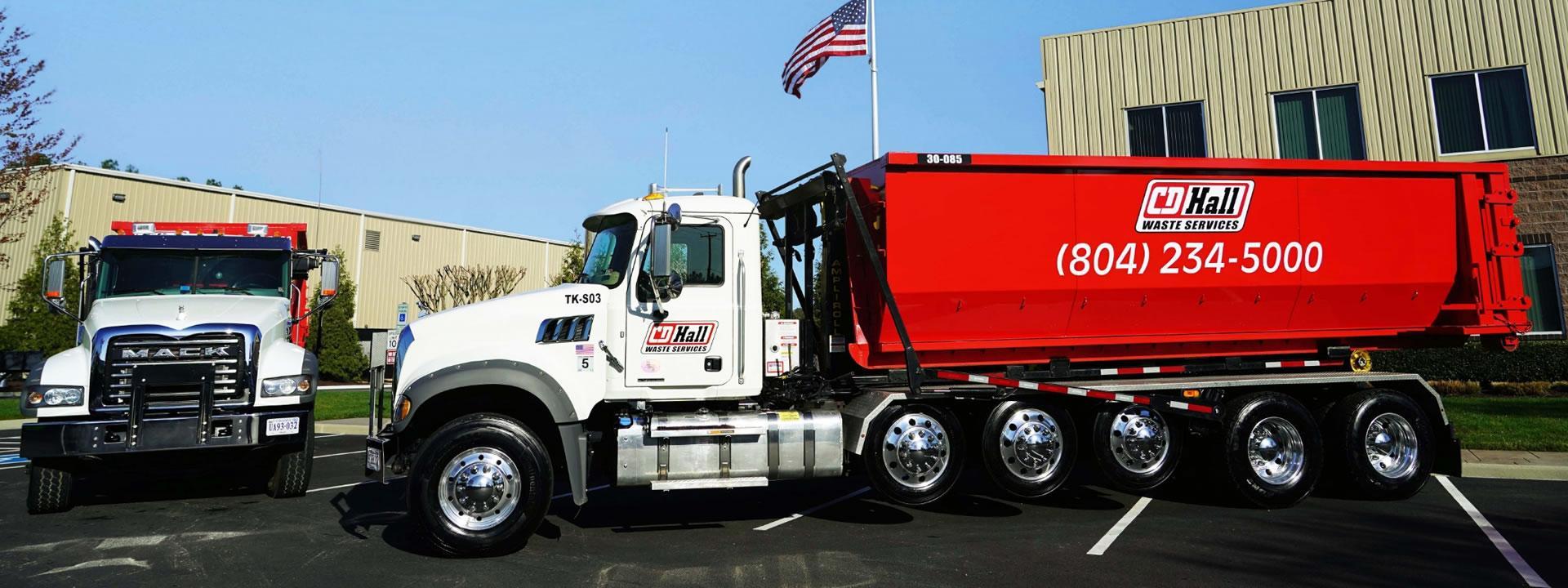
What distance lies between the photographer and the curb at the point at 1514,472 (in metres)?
9.23

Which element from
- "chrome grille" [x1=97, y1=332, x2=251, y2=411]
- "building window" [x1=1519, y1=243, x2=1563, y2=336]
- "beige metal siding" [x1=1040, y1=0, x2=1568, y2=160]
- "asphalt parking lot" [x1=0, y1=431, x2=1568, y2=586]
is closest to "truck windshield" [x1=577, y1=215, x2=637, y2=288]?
"asphalt parking lot" [x1=0, y1=431, x2=1568, y2=586]

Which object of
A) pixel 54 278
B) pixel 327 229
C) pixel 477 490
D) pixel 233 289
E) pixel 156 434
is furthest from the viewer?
pixel 327 229

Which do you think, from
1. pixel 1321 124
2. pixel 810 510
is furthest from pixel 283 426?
pixel 1321 124

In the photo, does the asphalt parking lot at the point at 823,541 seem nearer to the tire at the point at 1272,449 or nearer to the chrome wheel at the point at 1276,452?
the tire at the point at 1272,449

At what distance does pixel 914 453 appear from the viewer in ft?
23.8

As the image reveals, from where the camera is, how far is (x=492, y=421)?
6.56m

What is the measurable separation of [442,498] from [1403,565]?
23.0 feet

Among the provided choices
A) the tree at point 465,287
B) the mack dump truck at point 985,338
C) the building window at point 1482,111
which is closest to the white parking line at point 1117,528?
the mack dump truck at point 985,338

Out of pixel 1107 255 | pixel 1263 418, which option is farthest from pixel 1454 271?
pixel 1107 255

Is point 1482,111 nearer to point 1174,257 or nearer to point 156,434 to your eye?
point 1174,257

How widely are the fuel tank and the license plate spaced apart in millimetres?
5622

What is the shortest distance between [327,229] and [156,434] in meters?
35.6

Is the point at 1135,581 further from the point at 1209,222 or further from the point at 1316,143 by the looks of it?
the point at 1316,143

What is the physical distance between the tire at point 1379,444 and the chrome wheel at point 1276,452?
22.9 inches
